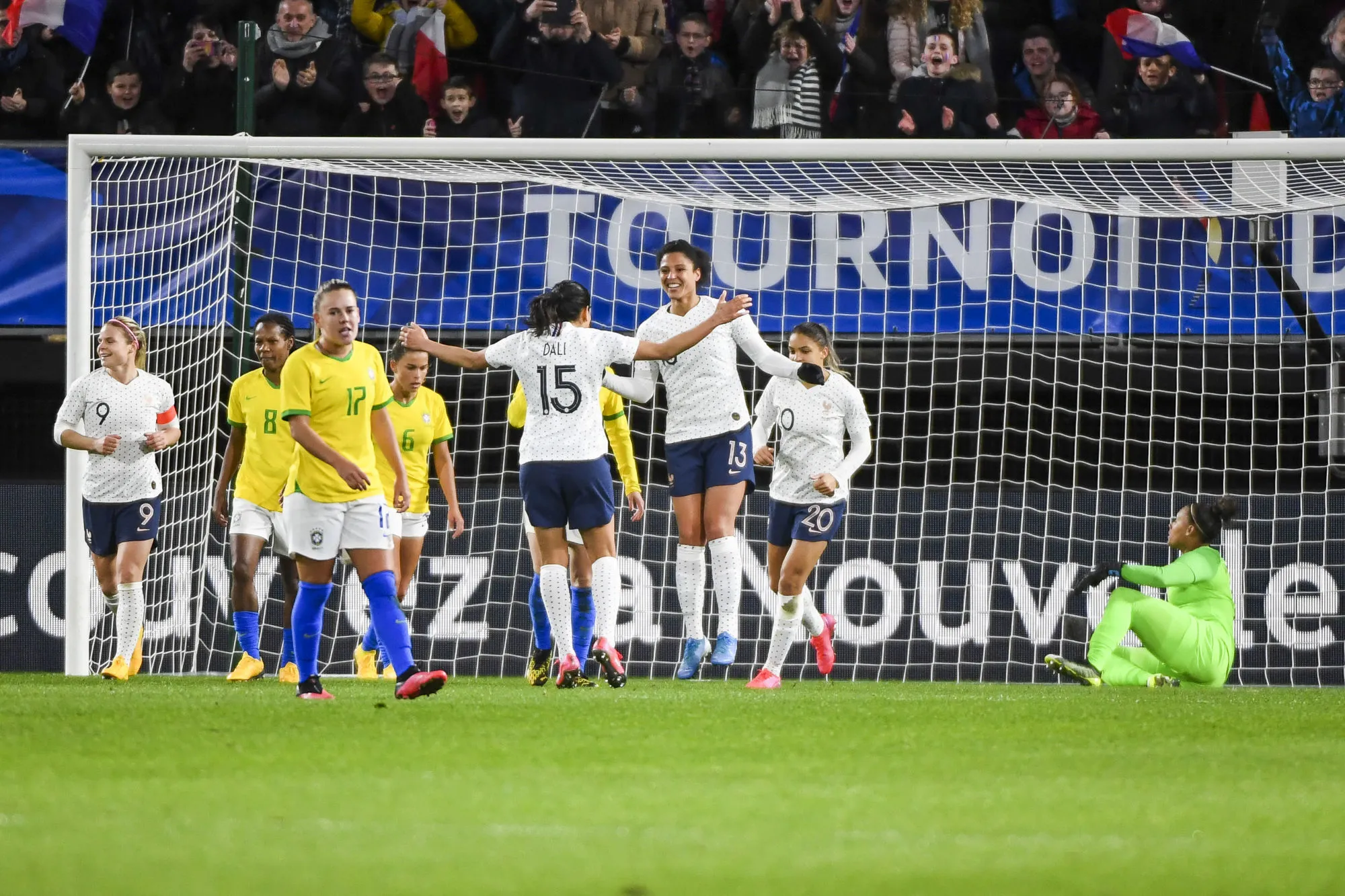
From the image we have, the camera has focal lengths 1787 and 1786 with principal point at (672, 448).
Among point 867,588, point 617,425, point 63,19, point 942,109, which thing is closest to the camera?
point 617,425

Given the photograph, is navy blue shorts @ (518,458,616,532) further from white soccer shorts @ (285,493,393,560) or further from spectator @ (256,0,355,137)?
spectator @ (256,0,355,137)

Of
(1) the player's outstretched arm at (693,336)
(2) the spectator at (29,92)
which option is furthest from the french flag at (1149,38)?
(2) the spectator at (29,92)

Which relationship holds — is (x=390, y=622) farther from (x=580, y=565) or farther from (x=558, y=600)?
(x=580, y=565)

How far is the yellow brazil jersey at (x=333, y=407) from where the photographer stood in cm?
695

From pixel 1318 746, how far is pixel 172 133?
9.27 meters

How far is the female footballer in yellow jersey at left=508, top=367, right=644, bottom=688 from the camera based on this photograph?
846cm

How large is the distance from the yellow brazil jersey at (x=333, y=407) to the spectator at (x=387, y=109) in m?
5.18

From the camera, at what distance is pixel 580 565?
8594 mm

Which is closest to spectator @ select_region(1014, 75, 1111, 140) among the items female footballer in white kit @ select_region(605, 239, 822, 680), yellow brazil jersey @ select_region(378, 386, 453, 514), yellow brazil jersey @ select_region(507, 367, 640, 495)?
female footballer in white kit @ select_region(605, 239, 822, 680)

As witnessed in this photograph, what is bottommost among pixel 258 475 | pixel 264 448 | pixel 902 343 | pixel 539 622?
pixel 539 622

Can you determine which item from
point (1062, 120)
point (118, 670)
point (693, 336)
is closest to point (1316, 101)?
point (1062, 120)

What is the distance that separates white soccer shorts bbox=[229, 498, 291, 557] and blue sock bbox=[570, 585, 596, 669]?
4.94 ft

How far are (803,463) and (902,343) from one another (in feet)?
A: 8.69

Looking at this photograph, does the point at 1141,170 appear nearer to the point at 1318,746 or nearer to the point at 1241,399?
the point at 1241,399
